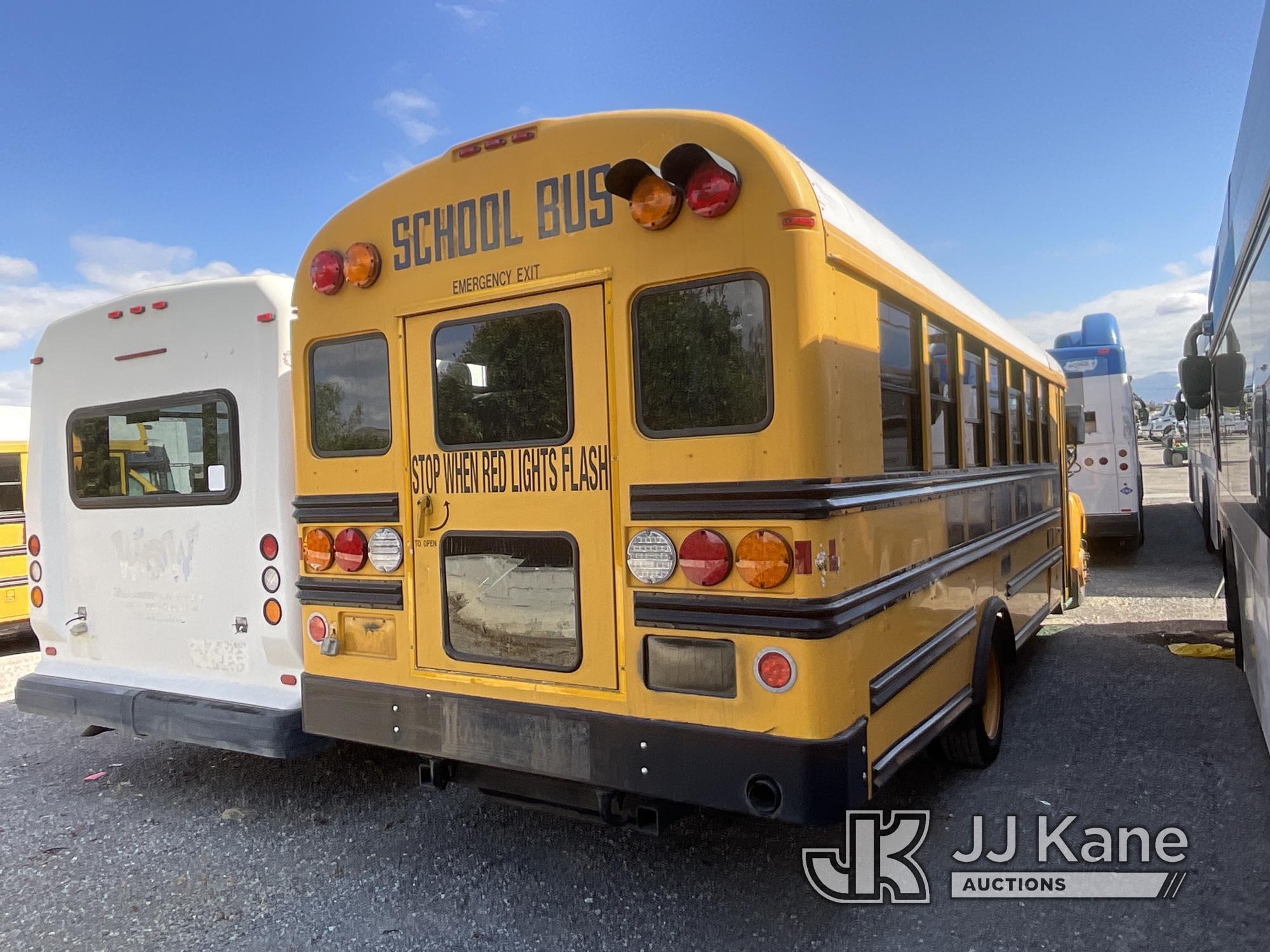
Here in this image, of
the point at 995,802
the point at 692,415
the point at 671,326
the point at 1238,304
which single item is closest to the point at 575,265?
the point at 671,326

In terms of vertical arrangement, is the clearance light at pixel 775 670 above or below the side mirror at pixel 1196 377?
below

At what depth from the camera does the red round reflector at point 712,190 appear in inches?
108

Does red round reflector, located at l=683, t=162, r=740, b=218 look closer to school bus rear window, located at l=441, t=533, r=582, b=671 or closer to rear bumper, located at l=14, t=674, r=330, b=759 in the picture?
school bus rear window, located at l=441, t=533, r=582, b=671

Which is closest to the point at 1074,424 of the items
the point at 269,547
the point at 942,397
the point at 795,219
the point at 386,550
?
the point at 942,397

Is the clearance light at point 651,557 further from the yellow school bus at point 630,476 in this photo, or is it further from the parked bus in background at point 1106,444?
the parked bus in background at point 1106,444

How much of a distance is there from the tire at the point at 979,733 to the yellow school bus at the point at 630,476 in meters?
0.24

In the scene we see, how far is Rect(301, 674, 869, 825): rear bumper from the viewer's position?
2.66 m

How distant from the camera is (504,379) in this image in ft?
10.6

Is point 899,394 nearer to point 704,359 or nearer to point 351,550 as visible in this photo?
point 704,359

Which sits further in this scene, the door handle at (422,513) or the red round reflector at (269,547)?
the red round reflector at (269,547)

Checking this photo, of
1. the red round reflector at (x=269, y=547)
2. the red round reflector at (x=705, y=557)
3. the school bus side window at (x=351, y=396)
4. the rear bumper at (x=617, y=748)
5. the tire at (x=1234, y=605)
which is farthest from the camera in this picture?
the tire at (x=1234, y=605)

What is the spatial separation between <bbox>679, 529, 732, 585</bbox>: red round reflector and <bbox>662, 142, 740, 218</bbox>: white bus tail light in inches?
39.2

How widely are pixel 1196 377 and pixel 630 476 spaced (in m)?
4.39

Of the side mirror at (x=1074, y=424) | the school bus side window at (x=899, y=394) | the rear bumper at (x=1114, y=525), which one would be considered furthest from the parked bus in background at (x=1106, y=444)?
the school bus side window at (x=899, y=394)
